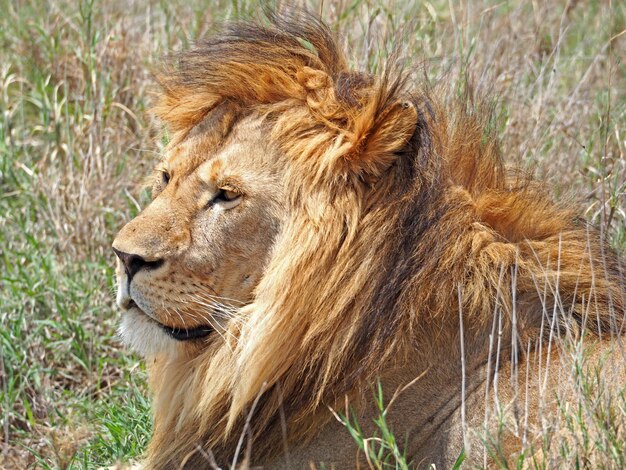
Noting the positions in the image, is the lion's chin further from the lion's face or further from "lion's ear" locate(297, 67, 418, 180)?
"lion's ear" locate(297, 67, 418, 180)

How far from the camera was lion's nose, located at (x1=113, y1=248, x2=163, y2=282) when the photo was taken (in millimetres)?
2990

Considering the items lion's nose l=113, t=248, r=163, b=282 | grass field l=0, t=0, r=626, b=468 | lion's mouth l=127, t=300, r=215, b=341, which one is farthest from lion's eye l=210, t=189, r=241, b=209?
grass field l=0, t=0, r=626, b=468

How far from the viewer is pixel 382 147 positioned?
9.86 feet

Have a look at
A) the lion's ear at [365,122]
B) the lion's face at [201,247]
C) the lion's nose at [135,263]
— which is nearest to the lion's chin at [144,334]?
the lion's face at [201,247]

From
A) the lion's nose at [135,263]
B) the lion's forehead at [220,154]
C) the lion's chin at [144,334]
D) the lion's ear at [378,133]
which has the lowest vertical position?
the lion's chin at [144,334]

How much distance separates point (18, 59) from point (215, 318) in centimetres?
361

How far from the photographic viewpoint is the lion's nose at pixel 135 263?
2990mm

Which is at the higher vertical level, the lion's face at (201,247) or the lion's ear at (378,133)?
the lion's ear at (378,133)

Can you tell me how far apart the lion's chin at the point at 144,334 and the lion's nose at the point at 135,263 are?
0.46 feet

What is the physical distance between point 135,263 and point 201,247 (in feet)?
0.67

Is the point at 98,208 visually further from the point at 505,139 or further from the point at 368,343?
the point at 368,343

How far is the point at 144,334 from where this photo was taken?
3102 millimetres

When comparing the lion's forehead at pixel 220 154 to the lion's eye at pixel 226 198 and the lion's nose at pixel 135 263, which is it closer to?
the lion's eye at pixel 226 198

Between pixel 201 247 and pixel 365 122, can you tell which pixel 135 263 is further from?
pixel 365 122
